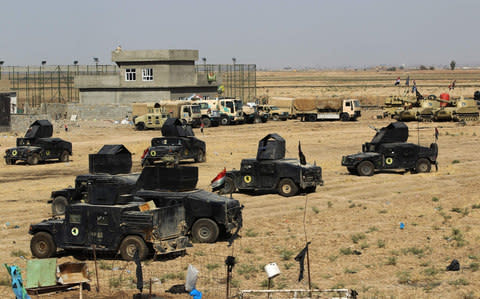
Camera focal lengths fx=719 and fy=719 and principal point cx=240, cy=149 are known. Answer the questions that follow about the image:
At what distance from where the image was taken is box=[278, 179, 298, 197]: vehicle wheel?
23.9 meters

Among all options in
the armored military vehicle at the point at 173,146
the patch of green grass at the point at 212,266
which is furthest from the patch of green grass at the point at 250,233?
the armored military vehicle at the point at 173,146

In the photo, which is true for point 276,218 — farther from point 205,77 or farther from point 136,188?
point 205,77

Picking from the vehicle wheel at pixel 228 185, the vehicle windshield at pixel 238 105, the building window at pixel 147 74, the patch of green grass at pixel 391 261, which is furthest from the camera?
the building window at pixel 147 74

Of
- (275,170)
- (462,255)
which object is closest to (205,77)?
(275,170)

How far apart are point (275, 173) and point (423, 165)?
750 cm

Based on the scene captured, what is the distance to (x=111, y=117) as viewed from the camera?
59719 mm

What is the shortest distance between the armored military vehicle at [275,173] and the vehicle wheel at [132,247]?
8.75 m

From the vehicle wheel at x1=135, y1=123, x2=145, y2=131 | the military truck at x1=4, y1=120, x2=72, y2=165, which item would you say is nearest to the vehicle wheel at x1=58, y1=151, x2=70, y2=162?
the military truck at x1=4, y1=120, x2=72, y2=165

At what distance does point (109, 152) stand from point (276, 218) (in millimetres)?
5149

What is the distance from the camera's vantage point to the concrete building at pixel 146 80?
199ft

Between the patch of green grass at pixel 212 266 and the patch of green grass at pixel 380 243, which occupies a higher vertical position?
the patch of green grass at pixel 380 243

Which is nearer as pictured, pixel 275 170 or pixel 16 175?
pixel 275 170

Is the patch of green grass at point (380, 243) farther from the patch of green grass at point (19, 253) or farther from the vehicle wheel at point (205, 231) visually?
the patch of green grass at point (19, 253)

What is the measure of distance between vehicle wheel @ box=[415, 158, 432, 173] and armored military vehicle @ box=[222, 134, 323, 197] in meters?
6.07
